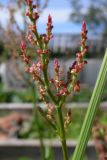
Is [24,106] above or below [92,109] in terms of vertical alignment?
below

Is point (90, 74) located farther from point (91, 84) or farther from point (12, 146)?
point (12, 146)

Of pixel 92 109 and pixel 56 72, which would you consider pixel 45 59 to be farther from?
pixel 92 109

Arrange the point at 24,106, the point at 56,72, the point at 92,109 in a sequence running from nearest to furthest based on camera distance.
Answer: the point at 92,109 < the point at 56,72 < the point at 24,106

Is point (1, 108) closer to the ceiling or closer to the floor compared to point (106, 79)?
closer to the floor

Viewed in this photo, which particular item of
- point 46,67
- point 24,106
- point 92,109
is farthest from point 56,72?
point 24,106

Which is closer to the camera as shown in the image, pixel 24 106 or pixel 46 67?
pixel 46 67

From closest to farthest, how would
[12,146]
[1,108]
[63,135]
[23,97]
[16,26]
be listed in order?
[63,135], [16,26], [12,146], [1,108], [23,97]

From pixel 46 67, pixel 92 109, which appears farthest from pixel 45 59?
pixel 92 109

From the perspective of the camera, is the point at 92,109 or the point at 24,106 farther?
the point at 24,106

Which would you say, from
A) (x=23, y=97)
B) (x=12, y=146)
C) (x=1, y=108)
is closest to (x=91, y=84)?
(x=23, y=97)

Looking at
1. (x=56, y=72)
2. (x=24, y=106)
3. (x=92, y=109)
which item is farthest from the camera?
(x=24, y=106)

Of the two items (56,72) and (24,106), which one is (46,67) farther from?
(24,106)
